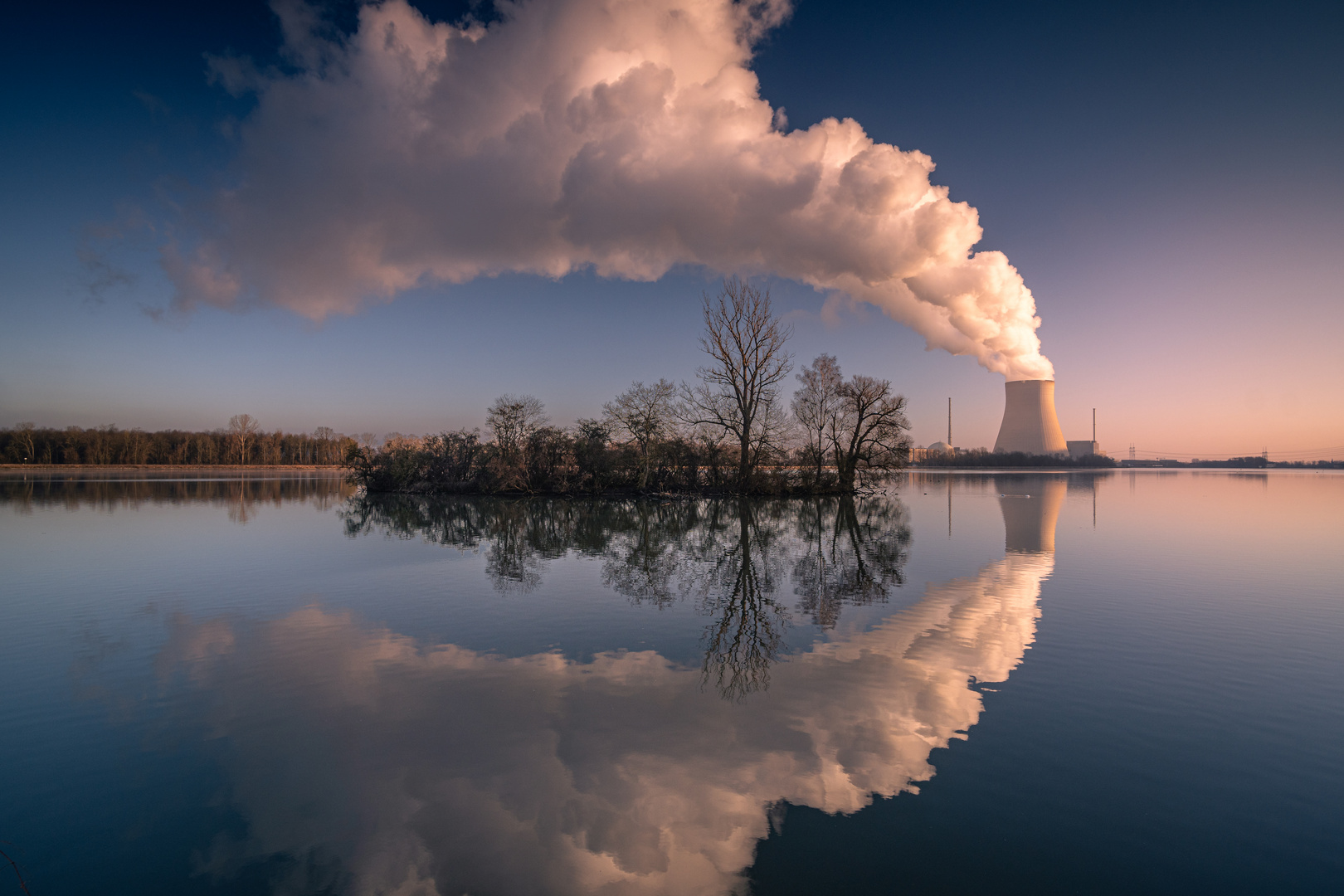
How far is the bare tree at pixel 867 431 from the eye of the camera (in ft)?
107

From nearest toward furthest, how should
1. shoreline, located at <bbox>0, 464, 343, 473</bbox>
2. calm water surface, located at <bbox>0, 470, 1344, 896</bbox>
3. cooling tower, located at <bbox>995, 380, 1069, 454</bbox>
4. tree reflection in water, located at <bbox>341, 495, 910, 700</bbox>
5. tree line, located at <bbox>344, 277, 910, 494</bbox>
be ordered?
calm water surface, located at <bbox>0, 470, 1344, 896</bbox> → tree reflection in water, located at <bbox>341, 495, 910, 700</bbox> → tree line, located at <bbox>344, 277, 910, 494</bbox> → cooling tower, located at <bbox>995, 380, 1069, 454</bbox> → shoreline, located at <bbox>0, 464, 343, 473</bbox>

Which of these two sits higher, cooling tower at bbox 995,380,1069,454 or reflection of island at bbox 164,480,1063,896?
cooling tower at bbox 995,380,1069,454

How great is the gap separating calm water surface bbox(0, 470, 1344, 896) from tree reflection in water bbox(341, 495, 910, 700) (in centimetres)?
11

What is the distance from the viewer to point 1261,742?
4.22 metres

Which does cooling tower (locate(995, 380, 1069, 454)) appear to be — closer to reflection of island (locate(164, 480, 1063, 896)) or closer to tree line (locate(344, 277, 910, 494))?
tree line (locate(344, 277, 910, 494))

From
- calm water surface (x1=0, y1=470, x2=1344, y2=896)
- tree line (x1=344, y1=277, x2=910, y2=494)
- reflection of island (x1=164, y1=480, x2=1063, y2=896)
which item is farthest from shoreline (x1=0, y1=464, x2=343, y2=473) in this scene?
reflection of island (x1=164, y1=480, x2=1063, y2=896)

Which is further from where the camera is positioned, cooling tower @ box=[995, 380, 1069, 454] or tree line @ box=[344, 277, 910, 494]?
cooling tower @ box=[995, 380, 1069, 454]

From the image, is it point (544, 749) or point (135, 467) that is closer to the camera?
point (544, 749)

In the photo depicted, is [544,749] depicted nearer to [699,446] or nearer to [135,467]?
[699,446]

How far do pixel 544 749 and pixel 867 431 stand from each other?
31.3m

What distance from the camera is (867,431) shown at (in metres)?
33.2

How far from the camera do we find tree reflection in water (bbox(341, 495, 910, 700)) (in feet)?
23.7

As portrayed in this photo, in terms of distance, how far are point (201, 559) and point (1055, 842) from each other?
13.9 metres

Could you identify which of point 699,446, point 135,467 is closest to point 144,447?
point 135,467
